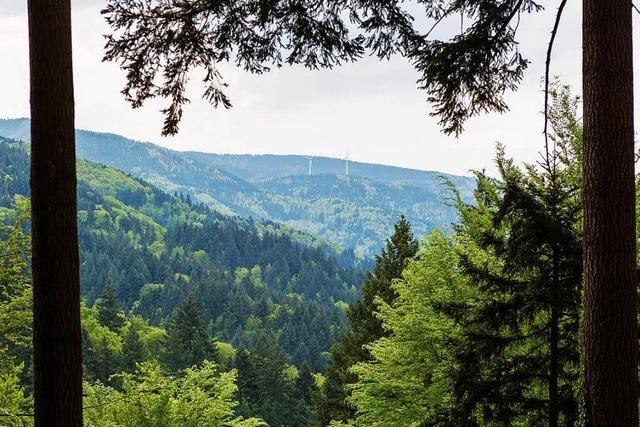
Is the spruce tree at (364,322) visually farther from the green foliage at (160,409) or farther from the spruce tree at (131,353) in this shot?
the spruce tree at (131,353)

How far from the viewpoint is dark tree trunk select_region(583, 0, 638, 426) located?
14.6 feet

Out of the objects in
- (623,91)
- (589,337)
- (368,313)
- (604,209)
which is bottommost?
(368,313)

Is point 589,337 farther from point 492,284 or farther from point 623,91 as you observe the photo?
point 492,284

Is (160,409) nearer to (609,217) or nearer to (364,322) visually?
(609,217)

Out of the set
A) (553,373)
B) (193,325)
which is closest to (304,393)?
(193,325)

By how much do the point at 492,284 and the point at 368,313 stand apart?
1015 inches

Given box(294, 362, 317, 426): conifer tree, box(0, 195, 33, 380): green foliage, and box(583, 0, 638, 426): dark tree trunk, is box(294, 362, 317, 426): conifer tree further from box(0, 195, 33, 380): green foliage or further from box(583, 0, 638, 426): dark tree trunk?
box(583, 0, 638, 426): dark tree trunk

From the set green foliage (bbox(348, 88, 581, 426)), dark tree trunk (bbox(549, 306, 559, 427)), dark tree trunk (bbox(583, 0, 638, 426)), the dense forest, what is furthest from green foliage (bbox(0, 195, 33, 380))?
dark tree trunk (bbox(583, 0, 638, 426))

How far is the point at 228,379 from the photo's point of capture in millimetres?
20344

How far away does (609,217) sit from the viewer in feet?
Result: 14.9

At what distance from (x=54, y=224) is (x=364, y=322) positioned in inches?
1219

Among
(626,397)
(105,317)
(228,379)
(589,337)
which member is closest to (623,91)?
(589,337)

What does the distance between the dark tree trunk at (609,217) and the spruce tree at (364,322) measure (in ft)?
94.7

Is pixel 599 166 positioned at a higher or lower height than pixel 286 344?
higher
